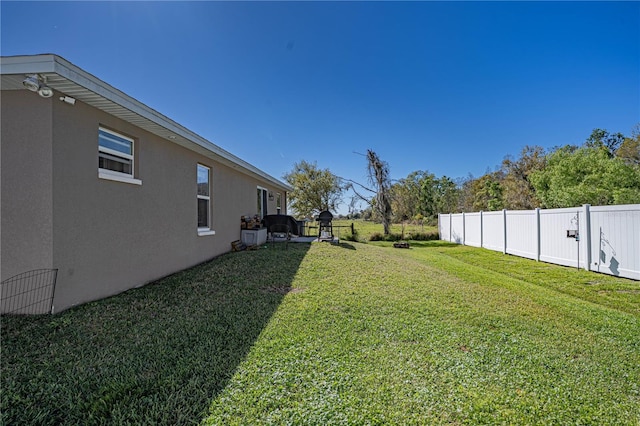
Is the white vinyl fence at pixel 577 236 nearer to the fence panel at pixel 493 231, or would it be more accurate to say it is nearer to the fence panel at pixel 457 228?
the fence panel at pixel 493 231

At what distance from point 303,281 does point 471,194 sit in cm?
3147

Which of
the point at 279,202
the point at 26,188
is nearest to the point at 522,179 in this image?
the point at 279,202

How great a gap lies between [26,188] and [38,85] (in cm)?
139

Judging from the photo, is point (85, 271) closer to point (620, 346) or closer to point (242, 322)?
point (242, 322)

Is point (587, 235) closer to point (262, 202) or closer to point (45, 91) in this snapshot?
point (262, 202)

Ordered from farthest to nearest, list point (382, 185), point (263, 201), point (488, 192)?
point (488, 192)
point (382, 185)
point (263, 201)

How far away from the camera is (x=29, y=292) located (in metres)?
3.76

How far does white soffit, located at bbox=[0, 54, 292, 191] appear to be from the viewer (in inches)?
132

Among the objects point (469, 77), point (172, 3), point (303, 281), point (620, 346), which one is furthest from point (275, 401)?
point (469, 77)

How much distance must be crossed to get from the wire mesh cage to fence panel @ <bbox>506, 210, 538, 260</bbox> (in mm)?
12812

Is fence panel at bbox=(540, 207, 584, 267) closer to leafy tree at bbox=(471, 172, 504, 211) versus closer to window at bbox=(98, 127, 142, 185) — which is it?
window at bbox=(98, 127, 142, 185)

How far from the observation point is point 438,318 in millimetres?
4090

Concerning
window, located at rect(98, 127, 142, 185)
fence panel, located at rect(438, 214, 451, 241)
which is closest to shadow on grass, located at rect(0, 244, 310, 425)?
window, located at rect(98, 127, 142, 185)

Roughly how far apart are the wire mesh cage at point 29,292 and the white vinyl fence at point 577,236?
11.4m
